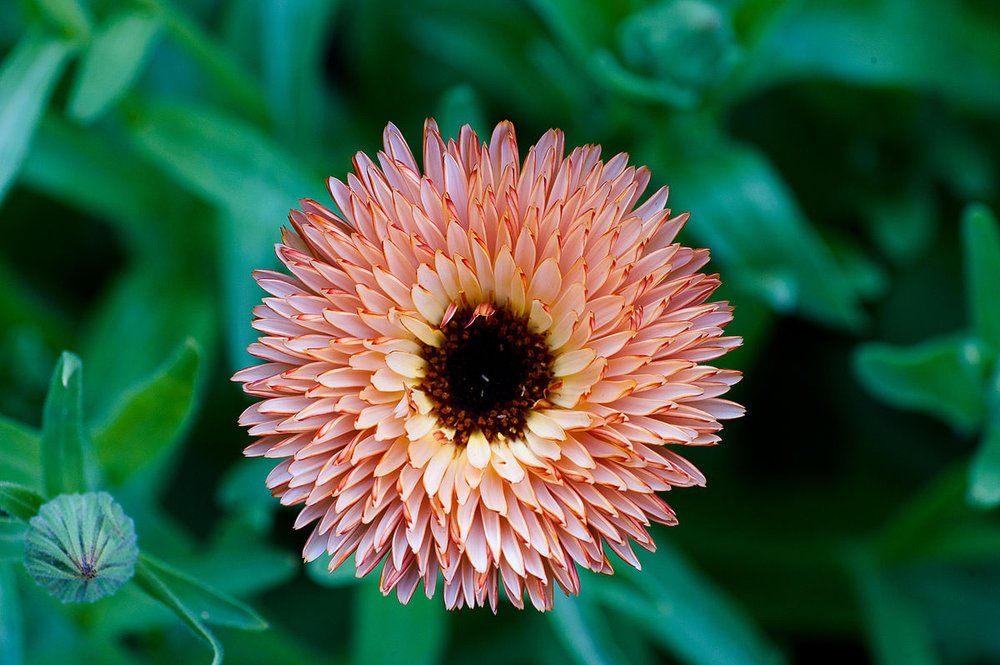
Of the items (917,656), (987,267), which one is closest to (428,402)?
(987,267)

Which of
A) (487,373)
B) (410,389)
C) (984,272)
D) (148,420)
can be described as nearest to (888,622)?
(984,272)

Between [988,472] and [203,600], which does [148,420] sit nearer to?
[203,600]

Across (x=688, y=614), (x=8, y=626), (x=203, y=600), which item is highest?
(x=688, y=614)

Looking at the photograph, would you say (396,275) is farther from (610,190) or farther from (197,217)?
(197,217)

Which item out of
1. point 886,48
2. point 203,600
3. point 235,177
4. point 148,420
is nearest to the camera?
point 203,600

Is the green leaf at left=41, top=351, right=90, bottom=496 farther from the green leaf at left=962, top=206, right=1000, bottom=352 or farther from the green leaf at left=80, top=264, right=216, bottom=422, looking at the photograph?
the green leaf at left=962, top=206, right=1000, bottom=352

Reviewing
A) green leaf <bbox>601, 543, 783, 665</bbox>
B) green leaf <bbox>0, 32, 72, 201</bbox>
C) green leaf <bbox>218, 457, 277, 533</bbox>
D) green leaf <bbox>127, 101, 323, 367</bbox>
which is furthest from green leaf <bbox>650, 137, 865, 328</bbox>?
green leaf <bbox>0, 32, 72, 201</bbox>
